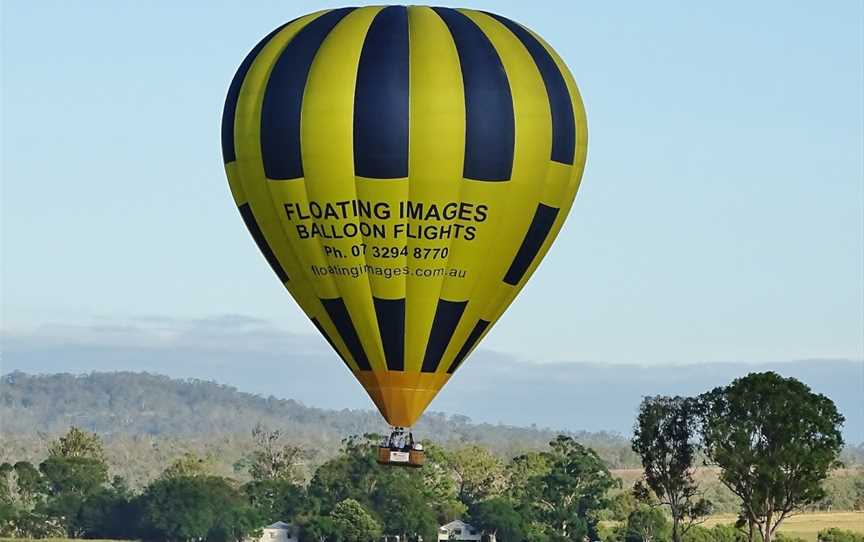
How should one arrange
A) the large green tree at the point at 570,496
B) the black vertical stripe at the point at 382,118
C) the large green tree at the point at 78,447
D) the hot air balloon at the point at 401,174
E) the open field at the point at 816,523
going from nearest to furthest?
1. the black vertical stripe at the point at 382,118
2. the hot air balloon at the point at 401,174
3. the large green tree at the point at 570,496
4. the open field at the point at 816,523
5. the large green tree at the point at 78,447

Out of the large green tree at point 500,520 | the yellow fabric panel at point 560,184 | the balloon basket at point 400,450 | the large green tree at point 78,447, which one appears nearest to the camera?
the balloon basket at point 400,450

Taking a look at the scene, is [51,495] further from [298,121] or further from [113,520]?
[298,121]

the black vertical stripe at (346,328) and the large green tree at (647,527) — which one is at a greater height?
the black vertical stripe at (346,328)

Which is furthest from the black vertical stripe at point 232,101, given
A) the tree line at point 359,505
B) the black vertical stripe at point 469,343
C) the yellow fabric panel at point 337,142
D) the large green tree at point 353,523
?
the large green tree at point 353,523

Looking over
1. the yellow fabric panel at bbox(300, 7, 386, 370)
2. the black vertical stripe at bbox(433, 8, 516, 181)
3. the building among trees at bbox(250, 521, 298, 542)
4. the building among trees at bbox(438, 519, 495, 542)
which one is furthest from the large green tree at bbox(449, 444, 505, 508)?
the black vertical stripe at bbox(433, 8, 516, 181)

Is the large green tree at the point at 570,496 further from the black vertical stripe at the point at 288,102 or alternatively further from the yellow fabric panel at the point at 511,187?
the black vertical stripe at the point at 288,102

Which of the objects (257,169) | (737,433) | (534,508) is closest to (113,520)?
(534,508)
